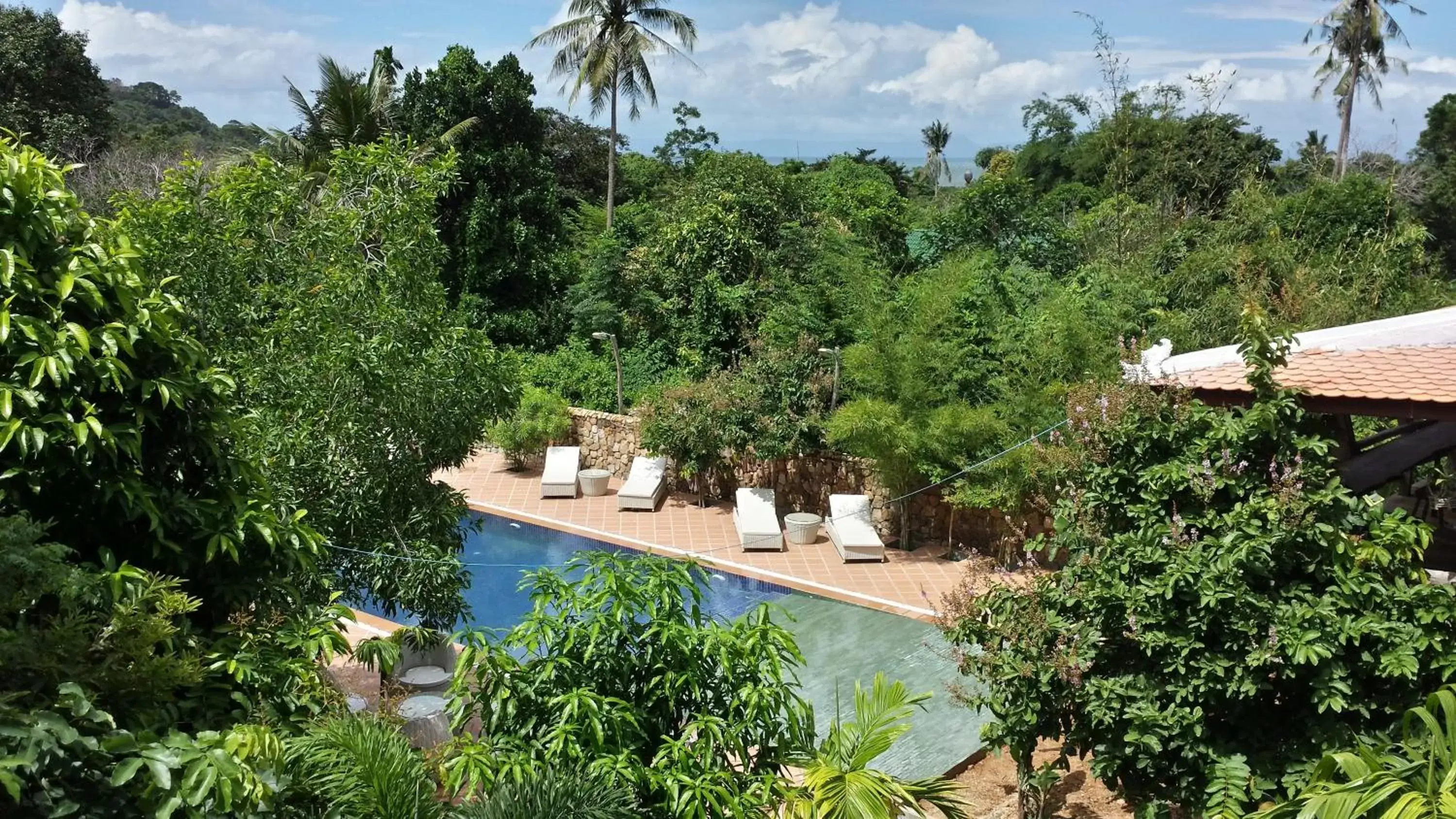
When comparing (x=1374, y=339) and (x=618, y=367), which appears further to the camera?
(x=618, y=367)

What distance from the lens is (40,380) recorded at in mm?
3373

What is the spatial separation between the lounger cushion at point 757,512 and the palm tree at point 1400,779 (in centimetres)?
974

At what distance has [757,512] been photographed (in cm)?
1496

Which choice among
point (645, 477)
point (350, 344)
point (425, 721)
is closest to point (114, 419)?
point (350, 344)

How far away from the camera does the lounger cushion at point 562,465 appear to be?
1694 centimetres

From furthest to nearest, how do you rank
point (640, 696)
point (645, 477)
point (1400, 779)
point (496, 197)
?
1. point (496, 197)
2. point (645, 477)
3. point (640, 696)
4. point (1400, 779)

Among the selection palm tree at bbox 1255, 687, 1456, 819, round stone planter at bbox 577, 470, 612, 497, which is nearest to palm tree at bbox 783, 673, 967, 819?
palm tree at bbox 1255, 687, 1456, 819

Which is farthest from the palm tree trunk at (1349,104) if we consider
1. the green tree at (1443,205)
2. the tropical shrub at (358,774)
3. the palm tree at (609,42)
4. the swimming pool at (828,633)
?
the tropical shrub at (358,774)

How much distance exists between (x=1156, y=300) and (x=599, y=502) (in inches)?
384

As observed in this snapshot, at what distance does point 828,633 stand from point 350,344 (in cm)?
659

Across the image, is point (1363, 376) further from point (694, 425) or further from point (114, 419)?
point (694, 425)

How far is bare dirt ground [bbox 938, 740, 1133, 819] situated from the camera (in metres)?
7.13

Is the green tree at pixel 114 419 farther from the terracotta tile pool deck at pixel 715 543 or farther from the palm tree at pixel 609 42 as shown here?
the palm tree at pixel 609 42

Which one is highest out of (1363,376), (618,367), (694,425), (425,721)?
(1363,376)
